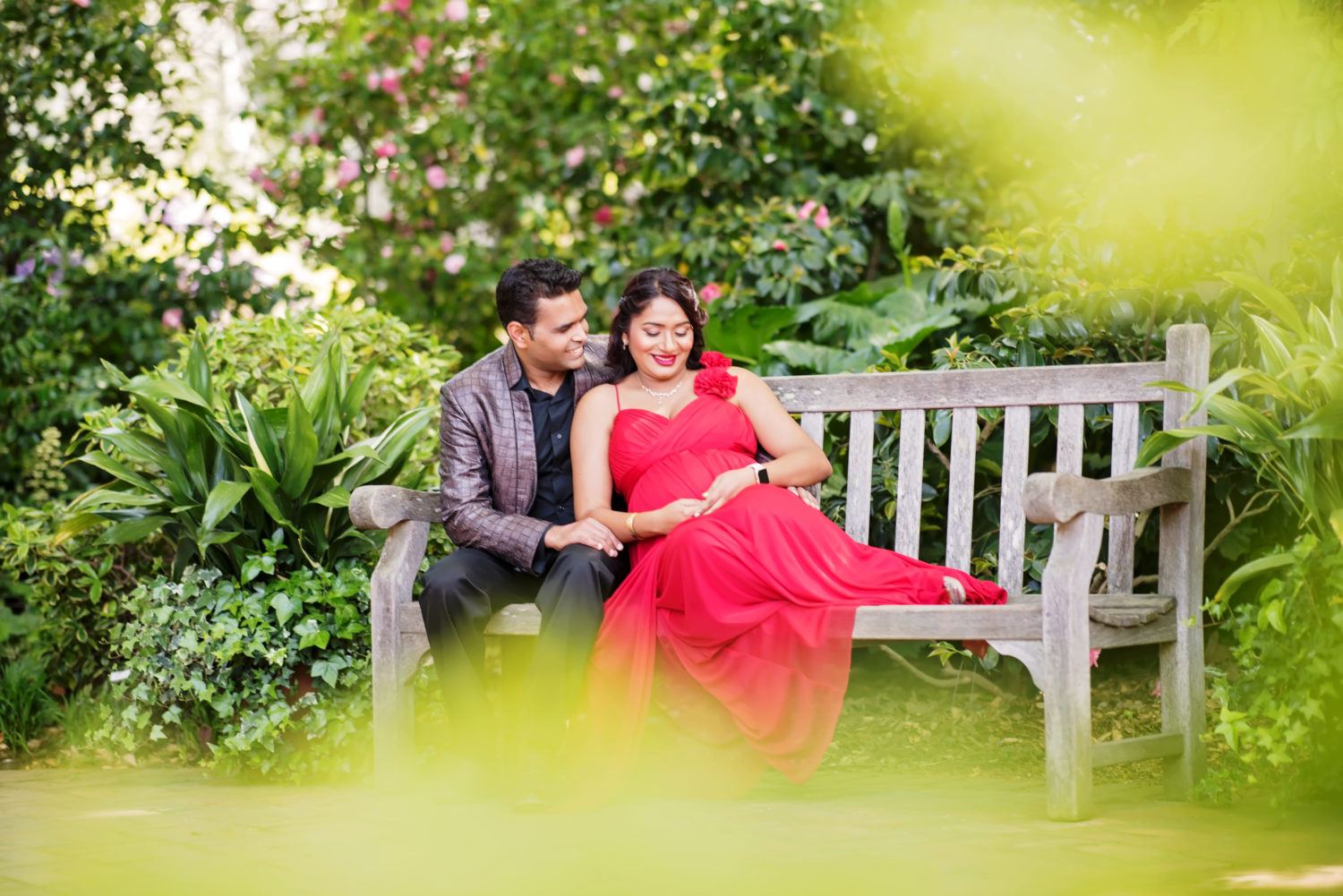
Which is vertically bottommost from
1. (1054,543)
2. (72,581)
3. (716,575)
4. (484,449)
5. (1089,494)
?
(72,581)

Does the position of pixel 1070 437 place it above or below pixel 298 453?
above

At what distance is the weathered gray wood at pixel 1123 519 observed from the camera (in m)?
3.66

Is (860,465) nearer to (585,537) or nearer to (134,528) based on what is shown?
(585,537)

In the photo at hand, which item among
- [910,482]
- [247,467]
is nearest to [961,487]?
[910,482]

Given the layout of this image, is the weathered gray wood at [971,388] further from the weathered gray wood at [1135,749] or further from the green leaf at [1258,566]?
the weathered gray wood at [1135,749]

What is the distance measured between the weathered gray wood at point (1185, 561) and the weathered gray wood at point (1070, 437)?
272 millimetres

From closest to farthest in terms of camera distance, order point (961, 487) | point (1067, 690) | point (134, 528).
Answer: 1. point (1067, 690)
2. point (961, 487)
3. point (134, 528)

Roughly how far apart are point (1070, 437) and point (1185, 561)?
0.49m

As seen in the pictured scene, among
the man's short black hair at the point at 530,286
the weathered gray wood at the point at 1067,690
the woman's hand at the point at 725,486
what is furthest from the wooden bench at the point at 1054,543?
the man's short black hair at the point at 530,286

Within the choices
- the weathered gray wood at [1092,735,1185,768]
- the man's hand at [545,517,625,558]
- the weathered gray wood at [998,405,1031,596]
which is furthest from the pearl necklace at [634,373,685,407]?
the weathered gray wood at [1092,735,1185,768]

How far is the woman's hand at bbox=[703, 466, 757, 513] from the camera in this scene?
3734 mm

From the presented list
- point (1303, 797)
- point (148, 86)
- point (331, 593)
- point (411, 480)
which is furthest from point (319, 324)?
point (1303, 797)

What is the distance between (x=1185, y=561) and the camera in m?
3.53

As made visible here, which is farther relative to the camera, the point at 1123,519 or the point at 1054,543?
the point at 1123,519
